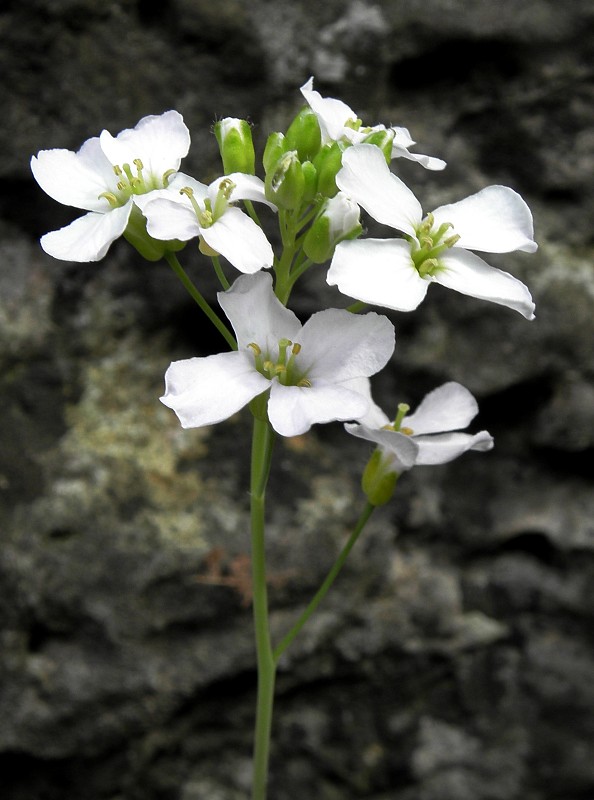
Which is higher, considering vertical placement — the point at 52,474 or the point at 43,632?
the point at 52,474

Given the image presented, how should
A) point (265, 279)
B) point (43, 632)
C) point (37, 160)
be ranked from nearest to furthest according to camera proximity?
point (265, 279)
point (37, 160)
point (43, 632)

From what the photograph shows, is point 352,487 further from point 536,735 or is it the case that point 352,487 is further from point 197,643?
point 536,735

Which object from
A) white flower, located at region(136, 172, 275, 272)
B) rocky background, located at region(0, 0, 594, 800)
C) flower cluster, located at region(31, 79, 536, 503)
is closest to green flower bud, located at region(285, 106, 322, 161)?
flower cluster, located at region(31, 79, 536, 503)

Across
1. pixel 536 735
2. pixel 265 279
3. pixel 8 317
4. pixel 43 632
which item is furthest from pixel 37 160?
pixel 536 735

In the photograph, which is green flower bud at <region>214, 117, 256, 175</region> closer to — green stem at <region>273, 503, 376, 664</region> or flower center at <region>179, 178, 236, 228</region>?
flower center at <region>179, 178, 236, 228</region>

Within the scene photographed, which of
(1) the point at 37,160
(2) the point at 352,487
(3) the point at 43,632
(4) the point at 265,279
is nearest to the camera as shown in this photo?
(4) the point at 265,279

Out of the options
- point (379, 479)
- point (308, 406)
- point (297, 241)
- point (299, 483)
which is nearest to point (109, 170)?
point (297, 241)

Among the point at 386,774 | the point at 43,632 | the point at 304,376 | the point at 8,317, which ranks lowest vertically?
the point at 386,774
